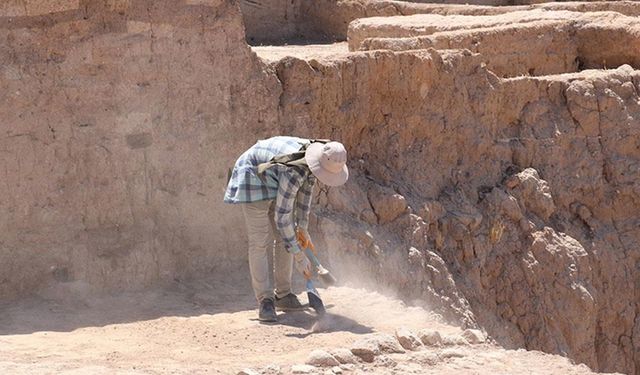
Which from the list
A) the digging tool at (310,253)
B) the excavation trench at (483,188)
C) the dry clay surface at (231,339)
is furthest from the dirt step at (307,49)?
the digging tool at (310,253)

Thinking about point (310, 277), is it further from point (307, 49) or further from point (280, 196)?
point (307, 49)

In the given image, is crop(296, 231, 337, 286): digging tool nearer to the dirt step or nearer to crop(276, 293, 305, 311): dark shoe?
crop(276, 293, 305, 311): dark shoe

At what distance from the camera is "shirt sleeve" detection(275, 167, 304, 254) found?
28.2ft

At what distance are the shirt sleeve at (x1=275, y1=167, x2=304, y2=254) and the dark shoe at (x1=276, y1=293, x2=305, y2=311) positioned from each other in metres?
0.64

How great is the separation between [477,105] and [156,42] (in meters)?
3.18

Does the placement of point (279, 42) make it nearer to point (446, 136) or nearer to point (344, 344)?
point (446, 136)

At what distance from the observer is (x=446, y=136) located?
1168 centimetres

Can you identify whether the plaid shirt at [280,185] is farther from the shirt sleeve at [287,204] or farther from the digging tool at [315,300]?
the digging tool at [315,300]

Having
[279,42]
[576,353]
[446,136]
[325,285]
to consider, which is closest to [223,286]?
[325,285]

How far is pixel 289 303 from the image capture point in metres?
9.18

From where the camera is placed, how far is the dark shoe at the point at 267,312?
8.91 metres

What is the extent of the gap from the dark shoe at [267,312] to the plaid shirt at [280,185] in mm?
503

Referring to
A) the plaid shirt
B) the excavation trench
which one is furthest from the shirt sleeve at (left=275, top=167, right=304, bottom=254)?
the excavation trench

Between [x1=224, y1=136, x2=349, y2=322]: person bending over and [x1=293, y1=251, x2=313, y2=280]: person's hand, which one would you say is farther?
[x1=293, y1=251, x2=313, y2=280]: person's hand
